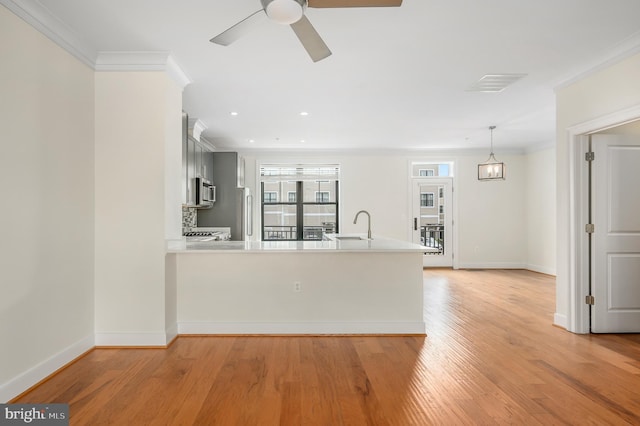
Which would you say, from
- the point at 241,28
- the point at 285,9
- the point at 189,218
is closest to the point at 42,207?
the point at 241,28

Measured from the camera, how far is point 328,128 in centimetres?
554

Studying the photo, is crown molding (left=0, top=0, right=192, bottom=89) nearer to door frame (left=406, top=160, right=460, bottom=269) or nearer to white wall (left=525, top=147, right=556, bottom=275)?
door frame (left=406, top=160, right=460, bottom=269)

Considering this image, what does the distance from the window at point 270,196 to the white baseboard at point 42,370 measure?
4.76 metres

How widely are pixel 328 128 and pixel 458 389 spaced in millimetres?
4137

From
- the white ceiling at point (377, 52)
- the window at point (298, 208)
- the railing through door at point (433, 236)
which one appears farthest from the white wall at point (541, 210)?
the window at point (298, 208)

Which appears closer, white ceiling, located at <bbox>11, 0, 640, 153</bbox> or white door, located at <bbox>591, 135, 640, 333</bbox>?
white ceiling, located at <bbox>11, 0, 640, 153</bbox>

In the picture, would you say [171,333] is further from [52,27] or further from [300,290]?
[52,27]

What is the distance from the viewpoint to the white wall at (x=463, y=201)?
7.34m

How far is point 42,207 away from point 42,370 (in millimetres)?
1116

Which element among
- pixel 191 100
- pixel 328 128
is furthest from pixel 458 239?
pixel 191 100

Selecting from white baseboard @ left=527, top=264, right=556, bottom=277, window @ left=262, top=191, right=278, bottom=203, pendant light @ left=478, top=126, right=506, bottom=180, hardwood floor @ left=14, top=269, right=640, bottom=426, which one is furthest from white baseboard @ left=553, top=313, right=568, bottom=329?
window @ left=262, top=191, right=278, bottom=203

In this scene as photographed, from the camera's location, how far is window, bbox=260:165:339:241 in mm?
7473

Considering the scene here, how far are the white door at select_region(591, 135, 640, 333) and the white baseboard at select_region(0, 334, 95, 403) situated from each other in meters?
4.65

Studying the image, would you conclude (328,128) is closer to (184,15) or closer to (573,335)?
(184,15)
